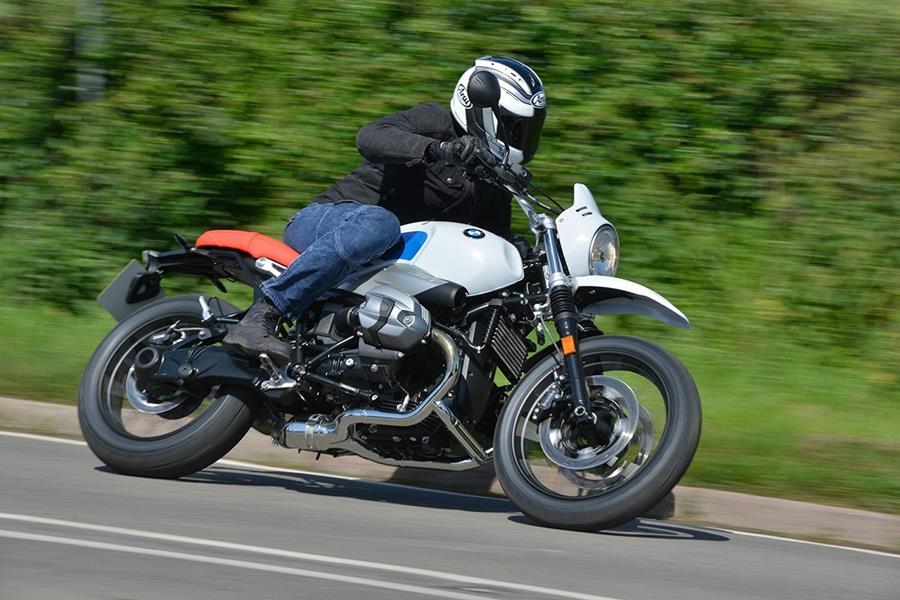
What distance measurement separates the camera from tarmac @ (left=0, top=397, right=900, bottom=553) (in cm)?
629

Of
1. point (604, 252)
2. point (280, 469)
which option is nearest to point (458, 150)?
point (604, 252)

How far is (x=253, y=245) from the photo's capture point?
258 inches

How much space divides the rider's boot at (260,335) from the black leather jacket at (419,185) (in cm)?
61

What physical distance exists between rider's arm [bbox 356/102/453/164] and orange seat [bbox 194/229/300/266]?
664 millimetres

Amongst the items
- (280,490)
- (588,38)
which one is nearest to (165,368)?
(280,490)

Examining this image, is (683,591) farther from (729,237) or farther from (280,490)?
(729,237)

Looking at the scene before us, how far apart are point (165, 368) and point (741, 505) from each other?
2845 mm

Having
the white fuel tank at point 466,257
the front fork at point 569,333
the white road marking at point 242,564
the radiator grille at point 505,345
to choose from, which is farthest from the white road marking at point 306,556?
the white fuel tank at point 466,257

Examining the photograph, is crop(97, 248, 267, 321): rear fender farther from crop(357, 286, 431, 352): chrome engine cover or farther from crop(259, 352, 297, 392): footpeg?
crop(357, 286, 431, 352): chrome engine cover

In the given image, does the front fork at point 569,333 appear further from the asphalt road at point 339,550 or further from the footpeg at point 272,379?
the footpeg at point 272,379

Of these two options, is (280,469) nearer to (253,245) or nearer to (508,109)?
(253,245)

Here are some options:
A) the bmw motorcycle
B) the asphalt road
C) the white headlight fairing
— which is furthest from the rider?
the asphalt road

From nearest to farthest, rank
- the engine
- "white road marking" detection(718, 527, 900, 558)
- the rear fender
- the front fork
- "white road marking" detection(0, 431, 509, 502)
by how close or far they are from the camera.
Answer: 1. the front fork
2. the engine
3. "white road marking" detection(718, 527, 900, 558)
4. the rear fender
5. "white road marking" detection(0, 431, 509, 502)

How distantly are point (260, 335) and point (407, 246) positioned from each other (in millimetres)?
805
